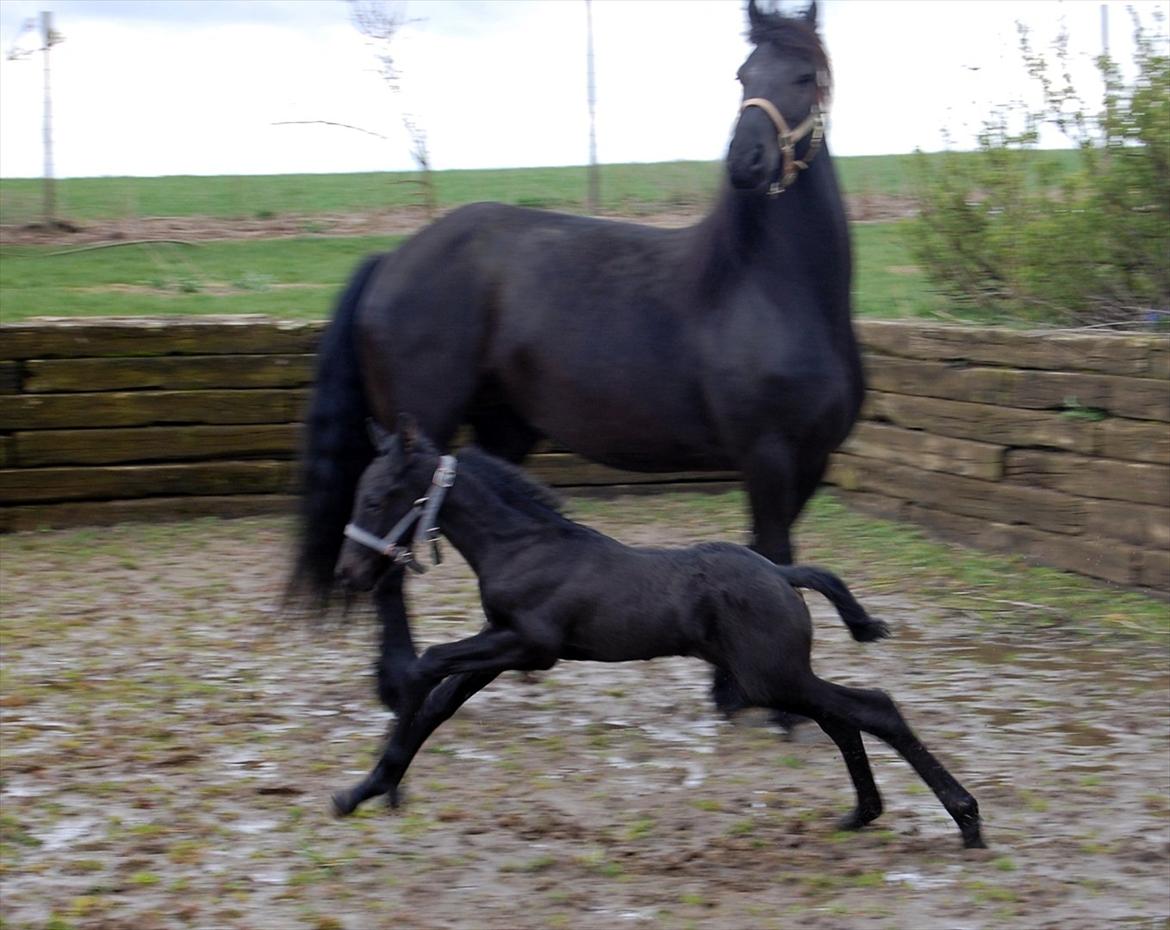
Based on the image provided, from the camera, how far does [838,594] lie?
4.52 m

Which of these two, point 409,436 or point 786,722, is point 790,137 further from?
point 786,722

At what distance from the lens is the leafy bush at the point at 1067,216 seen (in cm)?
862

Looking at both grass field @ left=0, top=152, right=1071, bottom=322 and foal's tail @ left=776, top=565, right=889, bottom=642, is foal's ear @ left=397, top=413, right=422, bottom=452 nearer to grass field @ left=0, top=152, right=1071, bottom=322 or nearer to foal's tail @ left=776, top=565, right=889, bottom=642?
foal's tail @ left=776, top=565, right=889, bottom=642

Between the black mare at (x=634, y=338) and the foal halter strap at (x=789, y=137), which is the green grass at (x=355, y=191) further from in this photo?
the foal halter strap at (x=789, y=137)

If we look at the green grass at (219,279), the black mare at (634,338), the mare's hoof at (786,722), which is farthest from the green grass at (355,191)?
the mare's hoof at (786,722)

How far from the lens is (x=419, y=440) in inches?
177

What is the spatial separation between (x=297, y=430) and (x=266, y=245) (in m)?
7.00

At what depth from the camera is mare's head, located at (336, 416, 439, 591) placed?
14.5ft

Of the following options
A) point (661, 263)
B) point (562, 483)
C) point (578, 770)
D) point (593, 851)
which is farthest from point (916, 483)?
point (593, 851)

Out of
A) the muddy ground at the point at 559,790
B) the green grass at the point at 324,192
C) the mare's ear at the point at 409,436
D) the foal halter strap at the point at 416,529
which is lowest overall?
the muddy ground at the point at 559,790

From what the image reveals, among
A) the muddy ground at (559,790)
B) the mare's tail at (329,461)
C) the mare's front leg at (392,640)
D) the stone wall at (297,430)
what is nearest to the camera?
the muddy ground at (559,790)

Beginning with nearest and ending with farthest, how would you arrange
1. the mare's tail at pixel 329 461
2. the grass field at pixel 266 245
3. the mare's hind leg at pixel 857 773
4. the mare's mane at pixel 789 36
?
1. the mare's hind leg at pixel 857 773
2. the mare's mane at pixel 789 36
3. the mare's tail at pixel 329 461
4. the grass field at pixel 266 245

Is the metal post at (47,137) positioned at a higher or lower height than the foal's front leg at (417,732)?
higher

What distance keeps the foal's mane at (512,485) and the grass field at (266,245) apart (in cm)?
589
